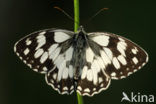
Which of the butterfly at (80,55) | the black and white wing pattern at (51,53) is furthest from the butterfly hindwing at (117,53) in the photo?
the black and white wing pattern at (51,53)

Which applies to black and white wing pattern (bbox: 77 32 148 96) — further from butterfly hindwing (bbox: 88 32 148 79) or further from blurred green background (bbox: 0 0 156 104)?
blurred green background (bbox: 0 0 156 104)

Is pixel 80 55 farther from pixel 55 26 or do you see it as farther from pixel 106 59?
pixel 55 26

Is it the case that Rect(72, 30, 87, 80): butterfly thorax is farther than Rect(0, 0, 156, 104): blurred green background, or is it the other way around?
Rect(0, 0, 156, 104): blurred green background

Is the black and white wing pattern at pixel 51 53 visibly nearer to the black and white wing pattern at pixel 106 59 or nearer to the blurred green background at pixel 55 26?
the black and white wing pattern at pixel 106 59

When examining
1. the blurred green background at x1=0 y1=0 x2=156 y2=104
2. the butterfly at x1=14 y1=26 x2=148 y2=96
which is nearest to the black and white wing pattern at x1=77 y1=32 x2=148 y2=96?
the butterfly at x1=14 y1=26 x2=148 y2=96

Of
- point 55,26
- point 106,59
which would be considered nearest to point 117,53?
point 106,59

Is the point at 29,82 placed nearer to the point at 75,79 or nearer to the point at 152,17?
the point at 152,17

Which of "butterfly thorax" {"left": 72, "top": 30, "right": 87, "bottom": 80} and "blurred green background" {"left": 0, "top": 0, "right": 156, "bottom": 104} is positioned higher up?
"blurred green background" {"left": 0, "top": 0, "right": 156, "bottom": 104}
